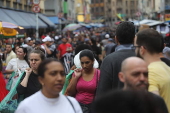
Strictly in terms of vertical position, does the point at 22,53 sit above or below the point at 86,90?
above

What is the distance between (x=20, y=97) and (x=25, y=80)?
1.00 ft

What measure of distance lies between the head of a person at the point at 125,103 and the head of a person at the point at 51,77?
1.50 m

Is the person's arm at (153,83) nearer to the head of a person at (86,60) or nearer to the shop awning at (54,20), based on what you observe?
the head of a person at (86,60)

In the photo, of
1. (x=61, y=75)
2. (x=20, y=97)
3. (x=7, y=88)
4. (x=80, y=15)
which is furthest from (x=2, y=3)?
(x=80, y=15)

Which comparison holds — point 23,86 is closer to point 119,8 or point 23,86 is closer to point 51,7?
point 51,7

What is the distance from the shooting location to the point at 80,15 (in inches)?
3155

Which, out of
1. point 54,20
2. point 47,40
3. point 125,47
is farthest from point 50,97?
point 54,20

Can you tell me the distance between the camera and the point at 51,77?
3795 mm

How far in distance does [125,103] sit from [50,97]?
1.69 metres

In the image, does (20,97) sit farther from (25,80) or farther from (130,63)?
(130,63)

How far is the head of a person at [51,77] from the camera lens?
3748mm

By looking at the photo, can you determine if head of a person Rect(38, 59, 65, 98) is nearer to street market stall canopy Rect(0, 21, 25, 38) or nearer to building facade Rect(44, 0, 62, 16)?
street market stall canopy Rect(0, 21, 25, 38)

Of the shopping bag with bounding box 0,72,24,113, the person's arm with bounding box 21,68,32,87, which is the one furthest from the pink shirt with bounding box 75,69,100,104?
the shopping bag with bounding box 0,72,24,113

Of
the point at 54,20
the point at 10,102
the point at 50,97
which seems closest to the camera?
the point at 50,97
